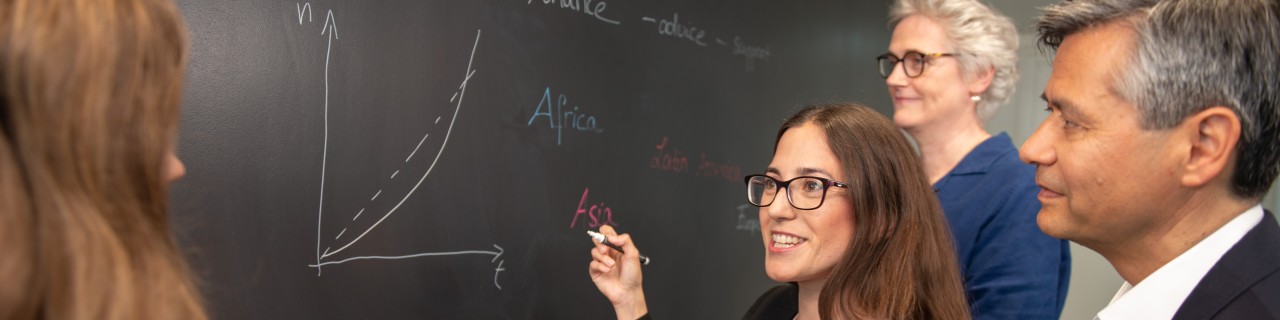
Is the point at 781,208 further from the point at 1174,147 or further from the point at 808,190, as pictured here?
the point at 1174,147

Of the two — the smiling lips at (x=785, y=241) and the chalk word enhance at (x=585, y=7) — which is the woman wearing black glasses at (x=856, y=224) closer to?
the smiling lips at (x=785, y=241)

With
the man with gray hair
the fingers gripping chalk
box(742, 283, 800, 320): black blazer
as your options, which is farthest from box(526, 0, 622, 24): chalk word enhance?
the man with gray hair

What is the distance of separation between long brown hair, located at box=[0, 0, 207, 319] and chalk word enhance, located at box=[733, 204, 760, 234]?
7.29 feet

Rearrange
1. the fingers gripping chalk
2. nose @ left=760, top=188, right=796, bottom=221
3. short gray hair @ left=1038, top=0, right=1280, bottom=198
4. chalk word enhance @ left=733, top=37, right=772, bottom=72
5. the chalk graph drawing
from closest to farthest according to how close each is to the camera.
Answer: short gray hair @ left=1038, top=0, right=1280, bottom=198 < the chalk graph drawing < nose @ left=760, top=188, right=796, bottom=221 < the fingers gripping chalk < chalk word enhance @ left=733, top=37, right=772, bottom=72

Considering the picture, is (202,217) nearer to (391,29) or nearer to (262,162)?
(262,162)

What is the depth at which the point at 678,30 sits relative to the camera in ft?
7.82

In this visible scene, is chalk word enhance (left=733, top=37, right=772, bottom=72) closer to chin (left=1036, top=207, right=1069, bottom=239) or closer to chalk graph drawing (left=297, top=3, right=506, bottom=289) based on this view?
chalk graph drawing (left=297, top=3, right=506, bottom=289)

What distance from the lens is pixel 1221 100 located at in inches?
39.5

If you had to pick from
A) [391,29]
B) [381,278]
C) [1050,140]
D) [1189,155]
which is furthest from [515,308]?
[1189,155]

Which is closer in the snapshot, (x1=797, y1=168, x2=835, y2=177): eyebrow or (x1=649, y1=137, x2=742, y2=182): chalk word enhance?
(x1=797, y1=168, x2=835, y2=177): eyebrow

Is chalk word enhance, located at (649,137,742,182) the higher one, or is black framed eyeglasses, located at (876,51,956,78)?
black framed eyeglasses, located at (876,51,956,78)

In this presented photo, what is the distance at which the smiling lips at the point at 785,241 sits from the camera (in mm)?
1626

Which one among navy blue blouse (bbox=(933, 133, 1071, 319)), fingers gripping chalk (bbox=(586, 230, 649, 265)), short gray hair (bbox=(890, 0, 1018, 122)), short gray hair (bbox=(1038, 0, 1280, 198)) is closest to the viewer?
short gray hair (bbox=(1038, 0, 1280, 198))

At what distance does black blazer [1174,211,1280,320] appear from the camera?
1.00 metres
